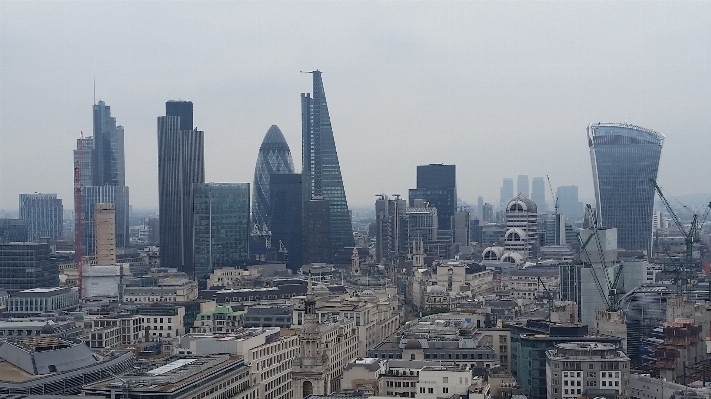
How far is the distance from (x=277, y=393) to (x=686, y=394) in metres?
22.7

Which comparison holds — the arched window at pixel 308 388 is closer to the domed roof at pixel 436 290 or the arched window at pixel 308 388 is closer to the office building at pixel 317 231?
the domed roof at pixel 436 290

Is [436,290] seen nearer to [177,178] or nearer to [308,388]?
[308,388]

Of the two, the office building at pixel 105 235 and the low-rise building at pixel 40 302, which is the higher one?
the office building at pixel 105 235

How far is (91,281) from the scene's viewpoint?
5364 inches

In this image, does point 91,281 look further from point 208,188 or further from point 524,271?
point 524,271

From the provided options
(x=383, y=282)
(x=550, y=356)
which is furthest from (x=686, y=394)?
(x=383, y=282)

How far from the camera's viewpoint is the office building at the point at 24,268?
4877 inches

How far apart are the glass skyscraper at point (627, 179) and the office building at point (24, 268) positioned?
8224 cm

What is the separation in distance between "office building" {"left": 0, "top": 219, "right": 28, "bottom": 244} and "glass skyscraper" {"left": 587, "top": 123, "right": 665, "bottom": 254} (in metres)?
86.9

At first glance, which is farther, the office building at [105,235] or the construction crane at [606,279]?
the office building at [105,235]

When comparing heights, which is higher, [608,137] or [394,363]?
[608,137]

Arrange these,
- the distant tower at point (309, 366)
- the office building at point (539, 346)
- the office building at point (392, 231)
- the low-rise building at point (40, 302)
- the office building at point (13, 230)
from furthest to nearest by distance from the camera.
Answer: the office building at point (392, 231) → the office building at point (13, 230) → the low-rise building at point (40, 302) → the office building at point (539, 346) → the distant tower at point (309, 366)

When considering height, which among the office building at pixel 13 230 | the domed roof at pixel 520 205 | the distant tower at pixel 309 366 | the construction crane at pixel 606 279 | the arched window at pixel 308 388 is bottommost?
the arched window at pixel 308 388

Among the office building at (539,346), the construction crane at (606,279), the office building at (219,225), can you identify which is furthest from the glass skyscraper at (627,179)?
the office building at (539,346)
